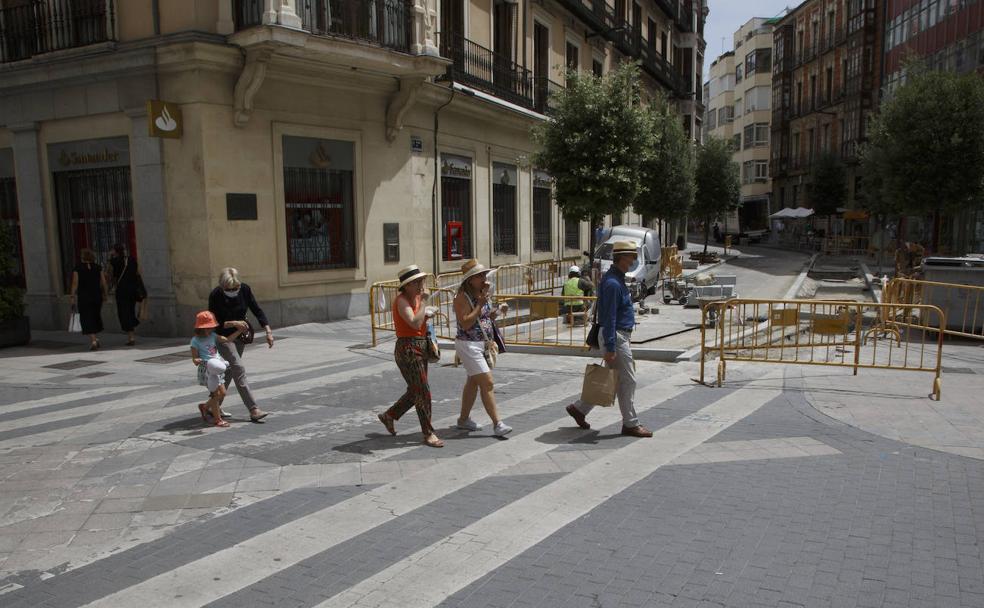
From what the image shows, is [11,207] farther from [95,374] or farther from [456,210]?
[456,210]

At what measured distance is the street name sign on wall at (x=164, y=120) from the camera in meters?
12.9

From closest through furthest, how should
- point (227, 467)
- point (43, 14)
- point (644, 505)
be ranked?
point (644, 505) < point (227, 467) < point (43, 14)

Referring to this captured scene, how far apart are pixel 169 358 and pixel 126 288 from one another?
2226 millimetres

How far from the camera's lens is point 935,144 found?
671 inches

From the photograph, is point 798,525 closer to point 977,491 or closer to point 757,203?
point 977,491

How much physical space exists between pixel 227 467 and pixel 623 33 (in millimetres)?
28316

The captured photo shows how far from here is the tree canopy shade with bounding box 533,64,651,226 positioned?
18.9 m

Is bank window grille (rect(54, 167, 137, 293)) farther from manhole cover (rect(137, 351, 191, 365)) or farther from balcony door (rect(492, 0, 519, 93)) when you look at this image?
balcony door (rect(492, 0, 519, 93))

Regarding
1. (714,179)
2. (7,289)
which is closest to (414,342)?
(7,289)

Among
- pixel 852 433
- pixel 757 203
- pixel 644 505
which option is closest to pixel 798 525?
pixel 644 505

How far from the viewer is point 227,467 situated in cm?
616

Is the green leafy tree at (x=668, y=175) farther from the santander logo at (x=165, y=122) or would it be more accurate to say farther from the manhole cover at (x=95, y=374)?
the manhole cover at (x=95, y=374)

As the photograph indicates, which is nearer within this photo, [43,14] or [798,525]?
[798,525]

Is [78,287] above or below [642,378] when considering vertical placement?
above
